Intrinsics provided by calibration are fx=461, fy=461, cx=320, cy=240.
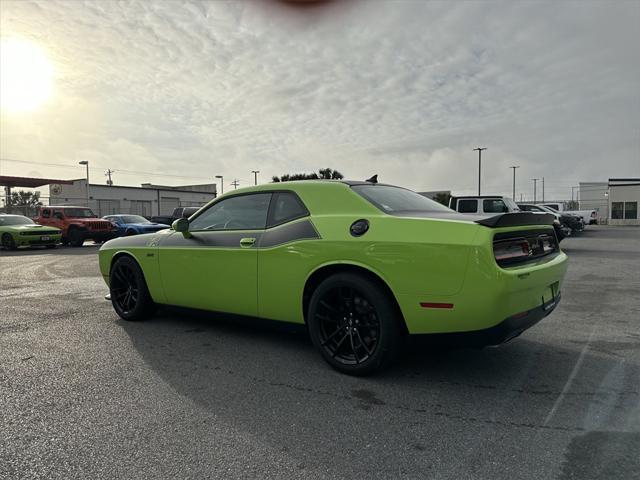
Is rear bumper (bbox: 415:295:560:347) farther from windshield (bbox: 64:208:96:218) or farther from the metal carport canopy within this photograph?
the metal carport canopy

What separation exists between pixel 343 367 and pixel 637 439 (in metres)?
1.82

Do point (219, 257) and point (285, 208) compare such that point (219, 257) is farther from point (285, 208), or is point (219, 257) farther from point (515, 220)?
point (515, 220)

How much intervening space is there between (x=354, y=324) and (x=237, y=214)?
1.66 m

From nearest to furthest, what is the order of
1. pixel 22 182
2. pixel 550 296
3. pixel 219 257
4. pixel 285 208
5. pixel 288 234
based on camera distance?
1. pixel 550 296
2. pixel 288 234
3. pixel 285 208
4. pixel 219 257
5. pixel 22 182

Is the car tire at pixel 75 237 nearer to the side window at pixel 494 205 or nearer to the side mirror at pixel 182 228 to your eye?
the side window at pixel 494 205

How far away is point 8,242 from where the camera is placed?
1698 cm

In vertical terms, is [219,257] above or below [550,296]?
above

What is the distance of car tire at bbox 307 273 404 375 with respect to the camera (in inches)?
127

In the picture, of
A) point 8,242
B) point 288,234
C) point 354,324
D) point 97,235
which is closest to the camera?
point 354,324

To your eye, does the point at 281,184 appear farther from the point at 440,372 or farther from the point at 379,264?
the point at 440,372

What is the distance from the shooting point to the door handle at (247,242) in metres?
4.00

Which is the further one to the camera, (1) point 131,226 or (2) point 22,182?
(2) point 22,182

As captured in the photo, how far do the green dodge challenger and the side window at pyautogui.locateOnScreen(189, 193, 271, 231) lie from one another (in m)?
0.01

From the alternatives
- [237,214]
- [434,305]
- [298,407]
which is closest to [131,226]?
[237,214]
